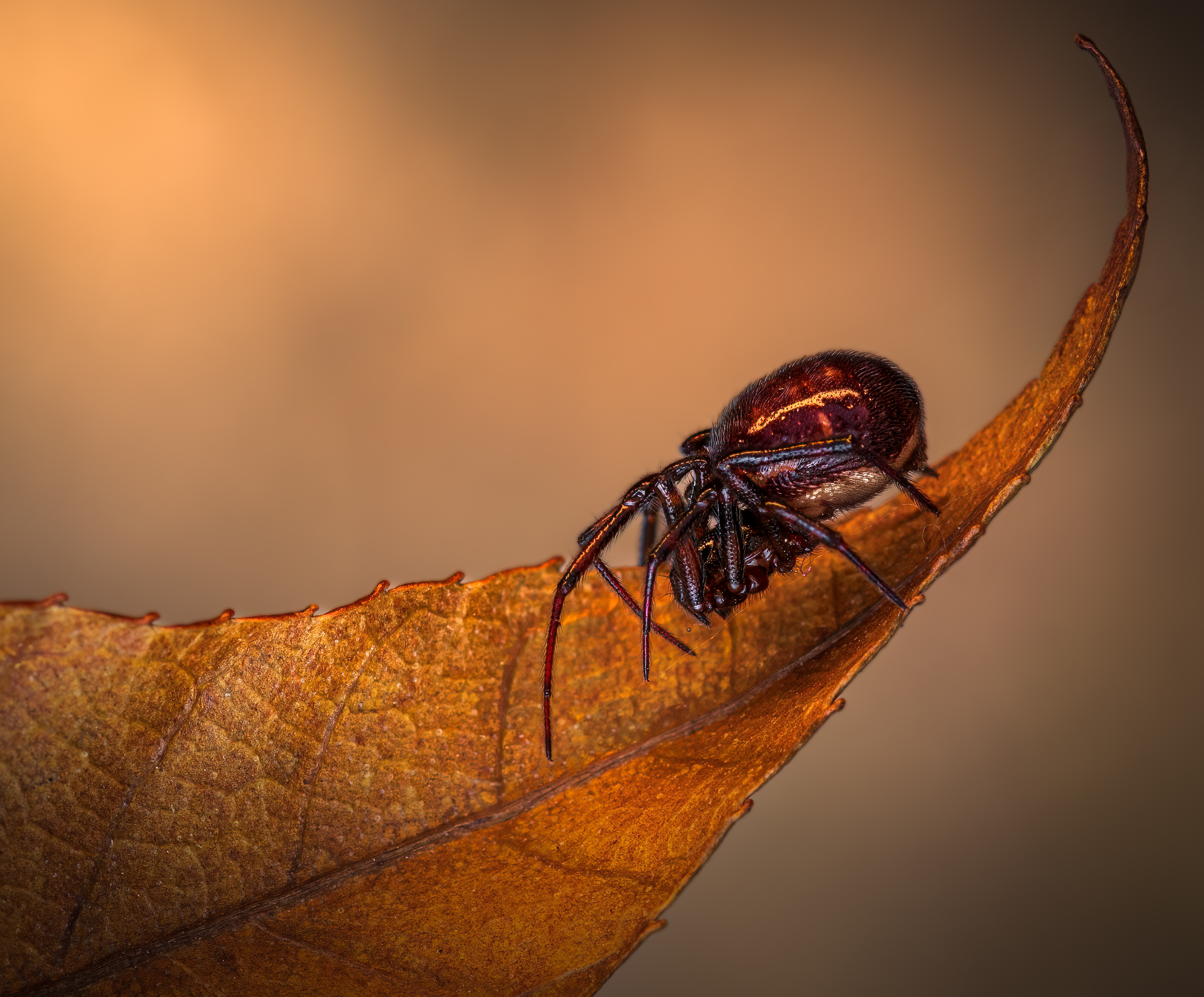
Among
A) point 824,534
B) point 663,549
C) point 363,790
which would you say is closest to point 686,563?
point 663,549

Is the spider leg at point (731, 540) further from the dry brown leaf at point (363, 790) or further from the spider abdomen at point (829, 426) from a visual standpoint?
the dry brown leaf at point (363, 790)

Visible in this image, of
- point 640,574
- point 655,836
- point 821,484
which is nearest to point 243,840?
point 655,836

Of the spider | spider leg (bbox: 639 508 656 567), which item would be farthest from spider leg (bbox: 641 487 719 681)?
spider leg (bbox: 639 508 656 567)

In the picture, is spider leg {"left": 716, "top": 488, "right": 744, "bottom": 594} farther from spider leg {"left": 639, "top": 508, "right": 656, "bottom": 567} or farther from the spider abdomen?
spider leg {"left": 639, "top": 508, "right": 656, "bottom": 567}

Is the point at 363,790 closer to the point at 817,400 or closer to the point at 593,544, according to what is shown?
the point at 593,544

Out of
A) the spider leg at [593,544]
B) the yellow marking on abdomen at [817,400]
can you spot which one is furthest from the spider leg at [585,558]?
the yellow marking on abdomen at [817,400]

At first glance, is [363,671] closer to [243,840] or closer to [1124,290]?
[243,840]
